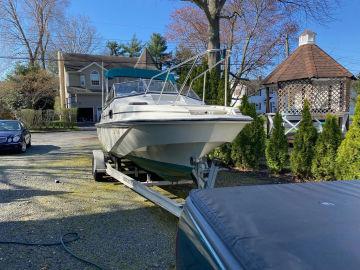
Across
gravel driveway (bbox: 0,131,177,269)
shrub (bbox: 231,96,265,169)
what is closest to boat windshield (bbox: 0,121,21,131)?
gravel driveway (bbox: 0,131,177,269)

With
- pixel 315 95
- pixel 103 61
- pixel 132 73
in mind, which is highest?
pixel 103 61

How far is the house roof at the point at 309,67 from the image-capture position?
1291 centimetres

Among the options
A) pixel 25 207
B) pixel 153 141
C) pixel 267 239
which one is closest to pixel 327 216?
pixel 267 239

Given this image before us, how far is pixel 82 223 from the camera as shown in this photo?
16.1ft

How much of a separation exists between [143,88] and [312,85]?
878cm

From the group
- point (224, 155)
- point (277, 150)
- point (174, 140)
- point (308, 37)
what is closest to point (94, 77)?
point (308, 37)

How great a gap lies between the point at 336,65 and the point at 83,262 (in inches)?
499

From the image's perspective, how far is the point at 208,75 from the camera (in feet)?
37.9

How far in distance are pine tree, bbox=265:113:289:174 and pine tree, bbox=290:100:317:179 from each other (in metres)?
0.41

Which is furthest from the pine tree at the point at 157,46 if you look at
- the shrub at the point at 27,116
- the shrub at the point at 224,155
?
the shrub at the point at 224,155

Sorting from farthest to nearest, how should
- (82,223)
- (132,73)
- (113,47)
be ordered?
(113,47), (132,73), (82,223)

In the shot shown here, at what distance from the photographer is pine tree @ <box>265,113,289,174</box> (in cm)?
820

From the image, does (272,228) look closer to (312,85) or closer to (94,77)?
(312,85)

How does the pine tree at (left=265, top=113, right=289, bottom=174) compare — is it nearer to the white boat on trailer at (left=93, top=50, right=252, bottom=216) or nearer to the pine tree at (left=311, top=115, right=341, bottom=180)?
the pine tree at (left=311, top=115, right=341, bottom=180)
